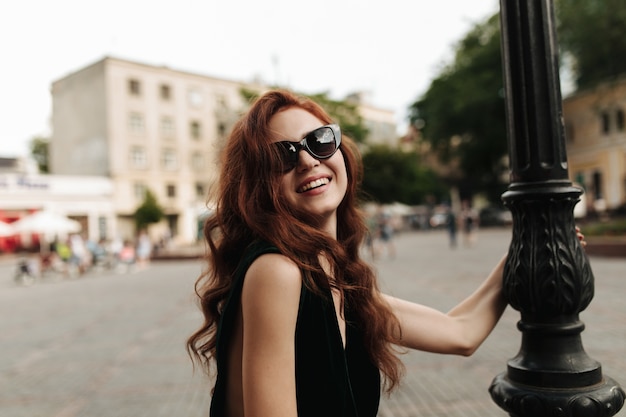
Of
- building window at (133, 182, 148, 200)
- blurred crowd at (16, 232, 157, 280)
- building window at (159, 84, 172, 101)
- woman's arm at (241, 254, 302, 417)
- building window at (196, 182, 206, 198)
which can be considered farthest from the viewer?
building window at (196, 182, 206, 198)

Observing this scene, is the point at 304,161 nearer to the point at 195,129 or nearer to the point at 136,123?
the point at 136,123

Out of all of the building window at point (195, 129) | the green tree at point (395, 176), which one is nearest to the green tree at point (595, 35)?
the green tree at point (395, 176)

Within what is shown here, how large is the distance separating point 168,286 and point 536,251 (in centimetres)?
1183

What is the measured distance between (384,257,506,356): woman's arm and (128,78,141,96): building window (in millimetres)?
43644

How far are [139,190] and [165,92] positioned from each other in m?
8.66

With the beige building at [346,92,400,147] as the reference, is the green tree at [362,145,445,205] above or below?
below

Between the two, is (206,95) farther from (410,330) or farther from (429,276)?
(410,330)

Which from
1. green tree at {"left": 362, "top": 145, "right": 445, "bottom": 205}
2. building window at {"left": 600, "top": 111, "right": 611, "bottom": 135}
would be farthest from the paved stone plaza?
green tree at {"left": 362, "top": 145, "right": 445, "bottom": 205}

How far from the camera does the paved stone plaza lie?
3.78 metres

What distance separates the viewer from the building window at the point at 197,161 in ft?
150

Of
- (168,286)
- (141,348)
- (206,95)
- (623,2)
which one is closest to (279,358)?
(141,348)

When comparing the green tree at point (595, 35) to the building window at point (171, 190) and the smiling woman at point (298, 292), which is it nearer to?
the smiling woman at point (298, 292)

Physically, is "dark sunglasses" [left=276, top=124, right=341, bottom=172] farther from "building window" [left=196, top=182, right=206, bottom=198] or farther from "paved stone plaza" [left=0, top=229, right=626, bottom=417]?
"building window" [left=196, top=182, right=206, bottom=198]

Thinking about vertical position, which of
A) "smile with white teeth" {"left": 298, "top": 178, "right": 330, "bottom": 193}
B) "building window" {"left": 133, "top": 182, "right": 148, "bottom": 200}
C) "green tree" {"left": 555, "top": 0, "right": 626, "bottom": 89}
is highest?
"green tree" {"left": 555, "top": 0, "right": 626, "bottom": 89}
